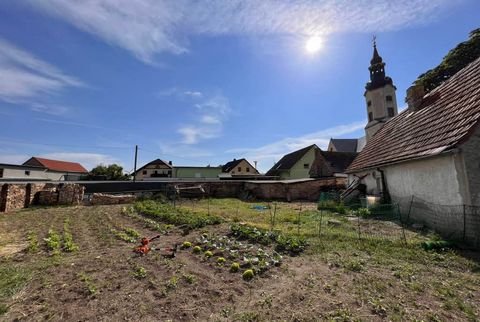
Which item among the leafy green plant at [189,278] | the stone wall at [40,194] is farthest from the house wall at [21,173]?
the leafy green plant at [189,278]

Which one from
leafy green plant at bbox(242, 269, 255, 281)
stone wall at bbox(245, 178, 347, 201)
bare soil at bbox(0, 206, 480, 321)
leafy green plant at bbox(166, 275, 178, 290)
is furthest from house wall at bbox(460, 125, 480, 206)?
stone wall at bbox(245, 178, 347, 201)

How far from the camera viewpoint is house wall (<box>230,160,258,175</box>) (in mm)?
54603

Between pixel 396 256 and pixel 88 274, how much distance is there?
711 cm

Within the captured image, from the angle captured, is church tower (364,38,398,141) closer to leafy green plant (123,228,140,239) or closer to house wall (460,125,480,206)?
house wall (460,125,480,206)

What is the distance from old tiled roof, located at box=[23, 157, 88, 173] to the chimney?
5954 cm

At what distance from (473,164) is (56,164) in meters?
69.3

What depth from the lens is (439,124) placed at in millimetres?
9500

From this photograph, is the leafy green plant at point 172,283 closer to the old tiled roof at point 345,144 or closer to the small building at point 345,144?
the small building at point 345,144

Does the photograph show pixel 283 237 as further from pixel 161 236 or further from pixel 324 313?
pixel 161 236

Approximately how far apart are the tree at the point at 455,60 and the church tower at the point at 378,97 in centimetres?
1313

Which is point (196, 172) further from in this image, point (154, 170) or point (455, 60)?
point (455, 60)

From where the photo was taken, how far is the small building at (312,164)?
29.9 meters

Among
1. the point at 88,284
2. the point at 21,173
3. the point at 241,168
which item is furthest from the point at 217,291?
the point at 241,168

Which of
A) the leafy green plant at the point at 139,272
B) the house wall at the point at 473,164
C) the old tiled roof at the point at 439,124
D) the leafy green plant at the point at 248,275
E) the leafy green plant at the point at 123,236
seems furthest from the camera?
the leafy green plant at the point at 123,236
